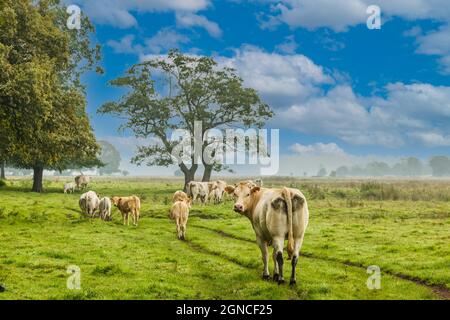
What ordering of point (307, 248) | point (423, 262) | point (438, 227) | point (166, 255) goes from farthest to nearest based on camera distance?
point (438, 227), point (307, 248), point (166, 255), point (423, 262)

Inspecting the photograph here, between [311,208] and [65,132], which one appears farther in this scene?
[311,208]

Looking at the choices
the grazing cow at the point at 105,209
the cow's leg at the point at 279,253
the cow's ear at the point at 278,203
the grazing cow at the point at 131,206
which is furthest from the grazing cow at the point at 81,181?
the cow's leg at the point at 279,253

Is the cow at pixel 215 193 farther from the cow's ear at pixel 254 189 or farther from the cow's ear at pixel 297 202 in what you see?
the cow's ear at pixel 297 202

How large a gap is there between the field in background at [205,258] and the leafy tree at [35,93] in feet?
16.1

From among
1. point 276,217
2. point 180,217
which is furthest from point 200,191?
point 276,217

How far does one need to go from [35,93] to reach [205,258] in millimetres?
15909

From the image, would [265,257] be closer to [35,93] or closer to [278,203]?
[278,203]

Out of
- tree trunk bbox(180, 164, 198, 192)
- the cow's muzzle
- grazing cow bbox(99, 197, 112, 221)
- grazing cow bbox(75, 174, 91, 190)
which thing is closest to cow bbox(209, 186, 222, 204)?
grazing cow bbox(99, 197, 112, 221)

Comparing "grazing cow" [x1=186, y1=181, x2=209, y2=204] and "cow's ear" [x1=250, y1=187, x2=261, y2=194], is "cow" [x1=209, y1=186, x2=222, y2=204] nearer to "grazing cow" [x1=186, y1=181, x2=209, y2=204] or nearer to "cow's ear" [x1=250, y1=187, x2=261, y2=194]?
"grazing cow" [x1=186, y1=181, x2=209, y2=204]

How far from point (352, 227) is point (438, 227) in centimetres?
504

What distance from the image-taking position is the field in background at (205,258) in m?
13.3
